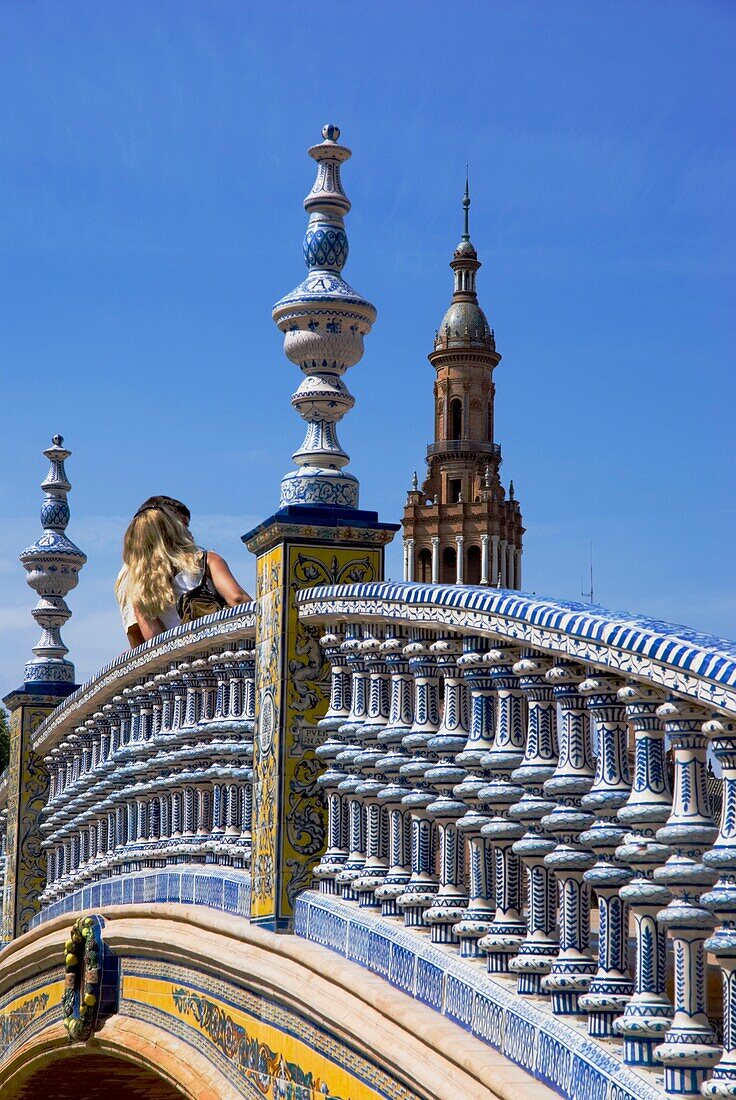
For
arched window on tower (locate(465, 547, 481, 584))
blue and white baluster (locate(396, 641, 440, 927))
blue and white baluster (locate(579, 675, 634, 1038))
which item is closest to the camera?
blue and white baluster (locate(579, 675, 634, 1038))

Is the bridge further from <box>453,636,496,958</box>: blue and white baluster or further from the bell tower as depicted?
the bell tower

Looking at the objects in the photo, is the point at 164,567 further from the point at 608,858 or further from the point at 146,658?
the point at 608,858

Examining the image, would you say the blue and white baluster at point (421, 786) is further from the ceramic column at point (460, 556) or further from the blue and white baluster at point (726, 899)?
the ceramic column at point (460, 556)

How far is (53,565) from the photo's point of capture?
11.2 meters

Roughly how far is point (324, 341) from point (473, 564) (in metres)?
60.6

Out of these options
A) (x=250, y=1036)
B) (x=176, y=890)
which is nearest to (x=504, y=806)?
(x=250, y=1036)

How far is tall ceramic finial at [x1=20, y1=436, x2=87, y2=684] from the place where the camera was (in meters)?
11.1

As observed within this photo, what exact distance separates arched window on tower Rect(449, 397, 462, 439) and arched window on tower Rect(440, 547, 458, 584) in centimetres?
455

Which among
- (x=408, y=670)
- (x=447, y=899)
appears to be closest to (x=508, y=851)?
Answer: (x=447, y=899)

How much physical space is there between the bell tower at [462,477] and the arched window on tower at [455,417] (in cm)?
4

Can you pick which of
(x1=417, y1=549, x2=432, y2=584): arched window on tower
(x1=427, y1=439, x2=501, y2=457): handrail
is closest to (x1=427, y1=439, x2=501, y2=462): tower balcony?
(x1=427, y1=439, x2=501, y2=457): handrail

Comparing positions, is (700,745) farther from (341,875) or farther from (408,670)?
(341,875)

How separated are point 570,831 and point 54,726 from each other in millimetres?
6277

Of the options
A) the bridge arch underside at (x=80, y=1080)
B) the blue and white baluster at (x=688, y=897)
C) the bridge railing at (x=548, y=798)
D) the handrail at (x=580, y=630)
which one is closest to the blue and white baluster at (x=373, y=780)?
the bridge railing at (x=548, y=798)
